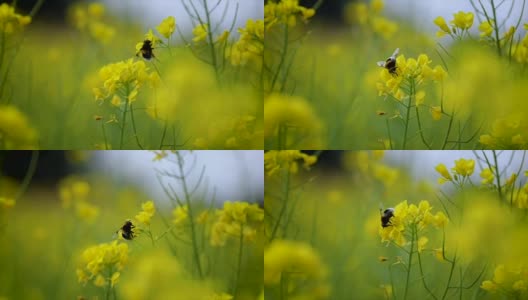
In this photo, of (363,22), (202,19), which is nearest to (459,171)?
(363,22)

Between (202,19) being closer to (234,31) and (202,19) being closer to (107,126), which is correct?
(234,31)

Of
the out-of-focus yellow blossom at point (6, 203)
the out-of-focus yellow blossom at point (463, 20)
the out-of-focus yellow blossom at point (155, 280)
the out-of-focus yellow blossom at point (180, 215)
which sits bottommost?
the out-of-focus yellow blossom at point (155, 280)

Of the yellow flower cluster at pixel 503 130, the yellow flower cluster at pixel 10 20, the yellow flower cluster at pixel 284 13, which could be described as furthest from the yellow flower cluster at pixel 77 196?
the yellow flower cluster at pixel 503 130

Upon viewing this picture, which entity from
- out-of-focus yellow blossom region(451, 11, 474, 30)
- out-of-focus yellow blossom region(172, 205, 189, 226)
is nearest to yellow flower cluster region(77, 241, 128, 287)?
out-of-focus yellow blossom region(172, 205, 189, 226)

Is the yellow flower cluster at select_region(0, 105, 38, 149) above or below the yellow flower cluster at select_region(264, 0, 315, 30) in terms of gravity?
below

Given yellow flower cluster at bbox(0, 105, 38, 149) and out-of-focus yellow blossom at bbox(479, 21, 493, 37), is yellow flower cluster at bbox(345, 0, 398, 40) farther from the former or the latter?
yellow flower cluster at bbox(0, 105, 38, 149)

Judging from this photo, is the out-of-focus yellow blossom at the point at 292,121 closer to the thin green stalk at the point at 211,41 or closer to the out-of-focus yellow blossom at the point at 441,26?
the thin green stalk at the point at 211,41

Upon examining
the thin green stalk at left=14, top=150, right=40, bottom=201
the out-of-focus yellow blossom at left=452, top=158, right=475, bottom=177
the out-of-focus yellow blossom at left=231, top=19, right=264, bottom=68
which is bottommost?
the thin green stalk at left=14, top=150, right=40, bottom=201
